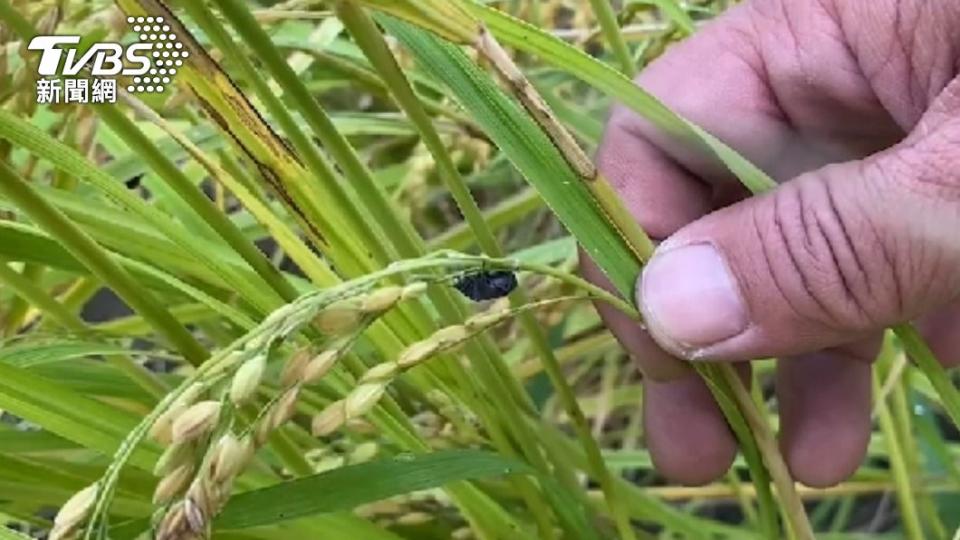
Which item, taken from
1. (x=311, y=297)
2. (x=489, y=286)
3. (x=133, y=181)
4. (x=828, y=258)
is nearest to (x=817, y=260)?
(x=828, y=258)

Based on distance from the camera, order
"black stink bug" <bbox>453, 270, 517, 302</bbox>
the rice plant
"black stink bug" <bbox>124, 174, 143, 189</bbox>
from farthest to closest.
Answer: "black stink bug" <bbox>124, 174, 143, 189</bbox>
"black stink bug" <bbox>453, 270, 517, 302</bbox>
the rice plant

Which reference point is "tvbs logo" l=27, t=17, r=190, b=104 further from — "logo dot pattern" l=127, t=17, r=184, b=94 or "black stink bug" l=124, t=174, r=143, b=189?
"black stink bug" l=124, t=174, r=143, b=189

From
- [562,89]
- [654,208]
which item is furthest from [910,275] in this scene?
[562,89]

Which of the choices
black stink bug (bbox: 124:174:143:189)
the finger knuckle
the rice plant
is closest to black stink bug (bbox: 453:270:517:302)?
the rice plant

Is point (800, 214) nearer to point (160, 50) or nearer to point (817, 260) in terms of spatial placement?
point (817, 260)

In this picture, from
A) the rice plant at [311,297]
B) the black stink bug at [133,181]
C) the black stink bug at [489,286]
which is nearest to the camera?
the rice plant at [311,297]

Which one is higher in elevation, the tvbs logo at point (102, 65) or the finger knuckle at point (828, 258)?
the tvbs logo at point (102, 65)

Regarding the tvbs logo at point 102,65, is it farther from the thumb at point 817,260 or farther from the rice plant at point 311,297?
the thumb at point 817,260

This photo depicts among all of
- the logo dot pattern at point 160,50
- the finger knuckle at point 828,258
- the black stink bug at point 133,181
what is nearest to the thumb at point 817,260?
the finger knuckle at point 828,258
